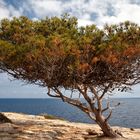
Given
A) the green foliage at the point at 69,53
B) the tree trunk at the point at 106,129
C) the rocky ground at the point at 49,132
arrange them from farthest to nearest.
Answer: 1. the tree trunk at the point at 106,129
2. the rocky ground at the point at 49,132
3. the green foliage at the point at 69,53

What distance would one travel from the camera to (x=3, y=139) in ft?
81.3

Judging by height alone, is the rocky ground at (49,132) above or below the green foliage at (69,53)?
below

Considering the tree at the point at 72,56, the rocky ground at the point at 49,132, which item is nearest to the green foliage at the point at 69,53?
the tree at the point at 72,56

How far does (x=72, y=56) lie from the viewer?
21.9 meters

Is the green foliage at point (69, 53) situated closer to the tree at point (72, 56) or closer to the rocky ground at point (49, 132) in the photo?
the tree at point (72, 56)

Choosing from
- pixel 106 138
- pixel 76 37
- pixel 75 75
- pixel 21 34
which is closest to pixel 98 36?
pixel 76 37

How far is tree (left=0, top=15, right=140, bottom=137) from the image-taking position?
2172cm

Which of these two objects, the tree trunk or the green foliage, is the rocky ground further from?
the green foliage

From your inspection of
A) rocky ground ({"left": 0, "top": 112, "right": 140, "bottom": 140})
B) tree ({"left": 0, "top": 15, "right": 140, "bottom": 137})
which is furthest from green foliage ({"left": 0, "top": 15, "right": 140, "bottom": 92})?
rocky ground ({"left": 0, "top": 112, "right": 140, "bottom": 140})

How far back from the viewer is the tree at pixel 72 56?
71.3 feet

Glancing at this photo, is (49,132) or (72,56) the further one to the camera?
(49,132)

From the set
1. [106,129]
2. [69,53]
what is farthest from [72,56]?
[106,129]

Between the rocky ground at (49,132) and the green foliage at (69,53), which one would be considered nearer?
the green foliage at (69,53)

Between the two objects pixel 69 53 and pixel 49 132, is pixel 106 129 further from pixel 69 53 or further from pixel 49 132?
pixel 69 53
